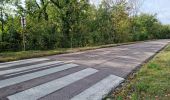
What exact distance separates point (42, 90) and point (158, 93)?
3121 millimetres

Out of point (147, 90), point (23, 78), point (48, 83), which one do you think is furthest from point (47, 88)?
point (147, 90)

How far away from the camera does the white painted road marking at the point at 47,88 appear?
24.2 ft

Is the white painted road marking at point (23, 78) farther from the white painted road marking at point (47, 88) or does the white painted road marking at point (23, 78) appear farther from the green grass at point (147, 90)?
the green grass at point (147, 90)

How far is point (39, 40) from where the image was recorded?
2964cm

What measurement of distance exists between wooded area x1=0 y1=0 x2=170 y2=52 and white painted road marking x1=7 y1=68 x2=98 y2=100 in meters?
15.5

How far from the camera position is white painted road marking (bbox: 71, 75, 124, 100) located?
7674mm

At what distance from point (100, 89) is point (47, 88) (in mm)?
1524

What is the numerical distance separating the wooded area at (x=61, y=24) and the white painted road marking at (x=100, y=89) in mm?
16039

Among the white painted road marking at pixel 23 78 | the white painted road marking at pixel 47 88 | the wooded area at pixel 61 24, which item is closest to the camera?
the white painted road marking at pixel 47 88

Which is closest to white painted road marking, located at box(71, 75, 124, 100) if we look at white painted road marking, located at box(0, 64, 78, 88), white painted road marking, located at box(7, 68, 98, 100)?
white painted road marking, located at box(7, 68, 98, 100)

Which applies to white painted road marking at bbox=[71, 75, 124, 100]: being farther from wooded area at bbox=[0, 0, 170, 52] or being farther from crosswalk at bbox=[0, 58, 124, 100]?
wooded area at bbox=[0, 0, 170, 52]

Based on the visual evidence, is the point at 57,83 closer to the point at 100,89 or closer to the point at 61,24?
the point at 100,89

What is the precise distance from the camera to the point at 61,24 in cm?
3622

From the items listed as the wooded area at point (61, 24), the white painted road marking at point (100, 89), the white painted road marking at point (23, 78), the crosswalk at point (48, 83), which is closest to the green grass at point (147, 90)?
the white painted road marking at point (100, 89)
